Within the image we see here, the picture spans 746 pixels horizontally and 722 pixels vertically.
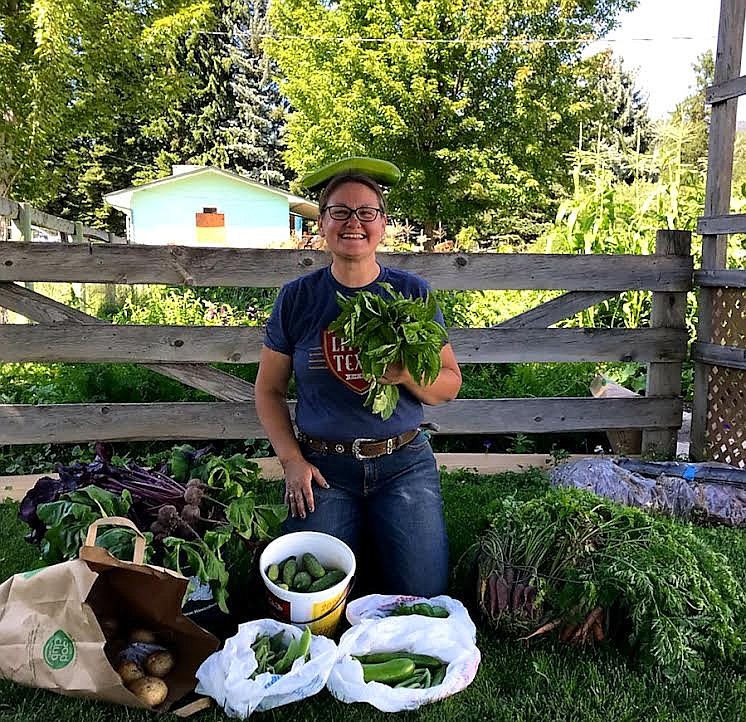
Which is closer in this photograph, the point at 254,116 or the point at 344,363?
the point at 344,363

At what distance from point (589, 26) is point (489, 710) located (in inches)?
785

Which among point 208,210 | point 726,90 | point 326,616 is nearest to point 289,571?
point 326,616

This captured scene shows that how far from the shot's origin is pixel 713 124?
473 cm

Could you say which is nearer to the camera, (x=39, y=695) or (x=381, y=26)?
(x=39, y=695)

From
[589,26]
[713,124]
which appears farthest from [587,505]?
[589,26]

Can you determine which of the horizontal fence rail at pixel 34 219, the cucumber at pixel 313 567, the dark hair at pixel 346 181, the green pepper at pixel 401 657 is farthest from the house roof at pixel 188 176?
the green pepper at pixel 401 657

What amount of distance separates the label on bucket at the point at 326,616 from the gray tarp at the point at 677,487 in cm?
180

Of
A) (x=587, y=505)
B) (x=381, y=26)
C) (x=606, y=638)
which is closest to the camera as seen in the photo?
(x=606, y=638)

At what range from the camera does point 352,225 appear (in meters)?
2.85

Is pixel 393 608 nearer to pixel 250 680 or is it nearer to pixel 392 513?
pixel 392 513

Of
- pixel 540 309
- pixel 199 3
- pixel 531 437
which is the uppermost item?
pixel 199 3

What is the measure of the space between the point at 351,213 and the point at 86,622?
1748mm

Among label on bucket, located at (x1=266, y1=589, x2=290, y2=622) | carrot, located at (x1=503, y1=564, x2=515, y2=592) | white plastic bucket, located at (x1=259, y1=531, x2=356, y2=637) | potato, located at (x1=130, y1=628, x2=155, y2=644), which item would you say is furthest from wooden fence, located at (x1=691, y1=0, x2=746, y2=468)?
potato, located at (x1=130, y1=628, x2=155, y2=644)

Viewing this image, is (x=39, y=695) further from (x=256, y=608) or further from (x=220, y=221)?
(x=220, y=221)
